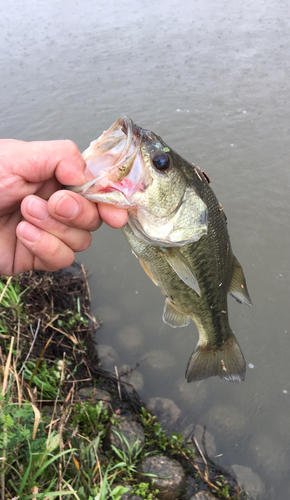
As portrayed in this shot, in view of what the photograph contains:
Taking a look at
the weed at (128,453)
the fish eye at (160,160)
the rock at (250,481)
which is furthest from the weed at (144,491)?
the fish eye at (160,160)

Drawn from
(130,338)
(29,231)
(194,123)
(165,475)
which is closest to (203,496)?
(165,475)

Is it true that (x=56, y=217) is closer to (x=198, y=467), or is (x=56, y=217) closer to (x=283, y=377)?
(x=198, y=467)

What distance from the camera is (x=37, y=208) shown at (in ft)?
5.70

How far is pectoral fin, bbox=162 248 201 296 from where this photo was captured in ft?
6.18

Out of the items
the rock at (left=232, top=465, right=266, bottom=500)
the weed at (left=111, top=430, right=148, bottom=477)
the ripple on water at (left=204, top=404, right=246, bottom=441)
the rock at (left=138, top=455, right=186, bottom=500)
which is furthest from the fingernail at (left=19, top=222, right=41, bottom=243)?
the rock at (left=232, top=465, right=266, bottom=500)

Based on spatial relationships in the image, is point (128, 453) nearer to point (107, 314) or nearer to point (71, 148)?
point (107, 314)

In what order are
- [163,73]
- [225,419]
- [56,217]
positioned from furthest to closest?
[163,73], [225,419], [56,217]

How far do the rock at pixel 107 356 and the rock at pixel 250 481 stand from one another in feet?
5.19

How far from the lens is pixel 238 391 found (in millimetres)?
3646

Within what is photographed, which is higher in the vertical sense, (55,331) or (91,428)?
(55,331)

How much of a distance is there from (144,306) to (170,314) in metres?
1.83

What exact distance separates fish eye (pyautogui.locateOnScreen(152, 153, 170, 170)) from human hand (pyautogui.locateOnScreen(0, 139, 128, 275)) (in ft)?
0.97

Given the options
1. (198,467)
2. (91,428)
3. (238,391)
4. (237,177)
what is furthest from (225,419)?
(237,177)

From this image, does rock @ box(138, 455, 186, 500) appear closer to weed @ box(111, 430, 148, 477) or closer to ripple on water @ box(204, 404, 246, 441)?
weed @ box(111, 430, 148, 477)
